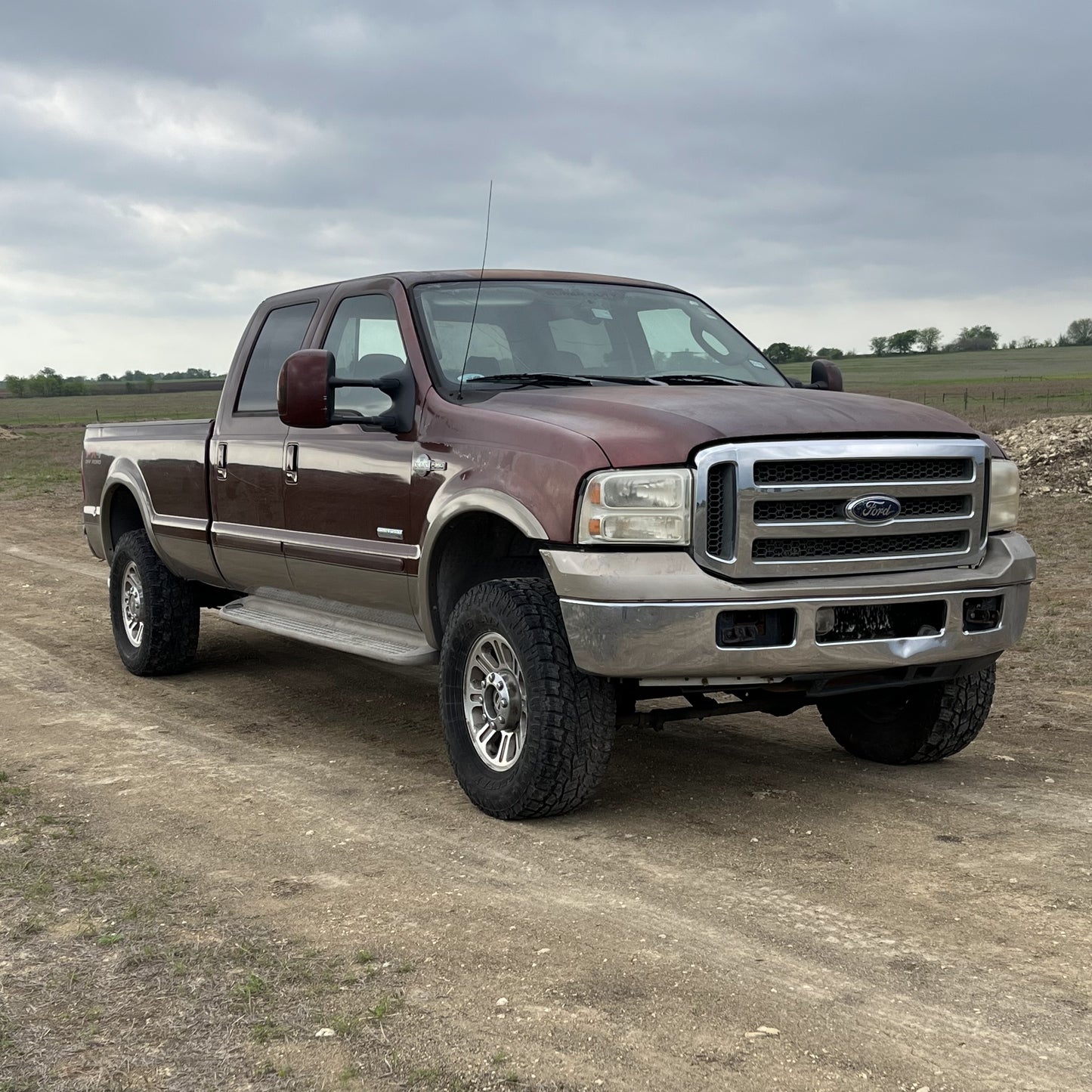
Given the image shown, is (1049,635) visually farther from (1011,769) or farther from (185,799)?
(185,799)

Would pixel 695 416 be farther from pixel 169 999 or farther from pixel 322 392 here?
pixel 169 999

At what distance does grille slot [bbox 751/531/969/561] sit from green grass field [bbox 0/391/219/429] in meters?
52.7

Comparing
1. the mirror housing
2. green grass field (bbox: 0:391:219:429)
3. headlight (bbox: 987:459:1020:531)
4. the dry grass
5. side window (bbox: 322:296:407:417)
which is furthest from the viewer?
green grass field (bbox: 0:391:219:429)

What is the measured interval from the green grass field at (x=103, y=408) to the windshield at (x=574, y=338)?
51.1m

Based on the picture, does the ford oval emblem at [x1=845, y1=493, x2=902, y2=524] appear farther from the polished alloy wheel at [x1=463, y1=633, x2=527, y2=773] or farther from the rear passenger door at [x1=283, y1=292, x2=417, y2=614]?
the rear passenger door at [x1=283, y1=292, x2=417, y2=614]

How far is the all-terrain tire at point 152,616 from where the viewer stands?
7.91 m

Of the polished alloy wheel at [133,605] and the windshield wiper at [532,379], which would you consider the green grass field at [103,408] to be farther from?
the windshield wiper at [532,379]

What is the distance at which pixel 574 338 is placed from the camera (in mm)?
6023

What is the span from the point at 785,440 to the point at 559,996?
2.03 metres

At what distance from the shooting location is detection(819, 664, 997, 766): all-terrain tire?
5.53 metres

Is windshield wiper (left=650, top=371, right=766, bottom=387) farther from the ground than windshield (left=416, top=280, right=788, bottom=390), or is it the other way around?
windshield (left=416, top=280, right=788, bottom=390)

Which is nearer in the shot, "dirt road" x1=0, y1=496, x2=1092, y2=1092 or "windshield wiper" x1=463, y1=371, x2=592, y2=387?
"dirt road" x1=0, y1=496, x2=1092, y2=1092

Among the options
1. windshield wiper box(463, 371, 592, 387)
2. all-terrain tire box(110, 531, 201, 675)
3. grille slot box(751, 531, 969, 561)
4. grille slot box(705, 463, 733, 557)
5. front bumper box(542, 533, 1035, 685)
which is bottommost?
all-terrain tire box(110, 531, 201, 675)

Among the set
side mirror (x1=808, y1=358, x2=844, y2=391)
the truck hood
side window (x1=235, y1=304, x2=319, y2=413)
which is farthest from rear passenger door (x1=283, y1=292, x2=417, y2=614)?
side mirror (x1=808, y1=358, x2=844, y2=391)
